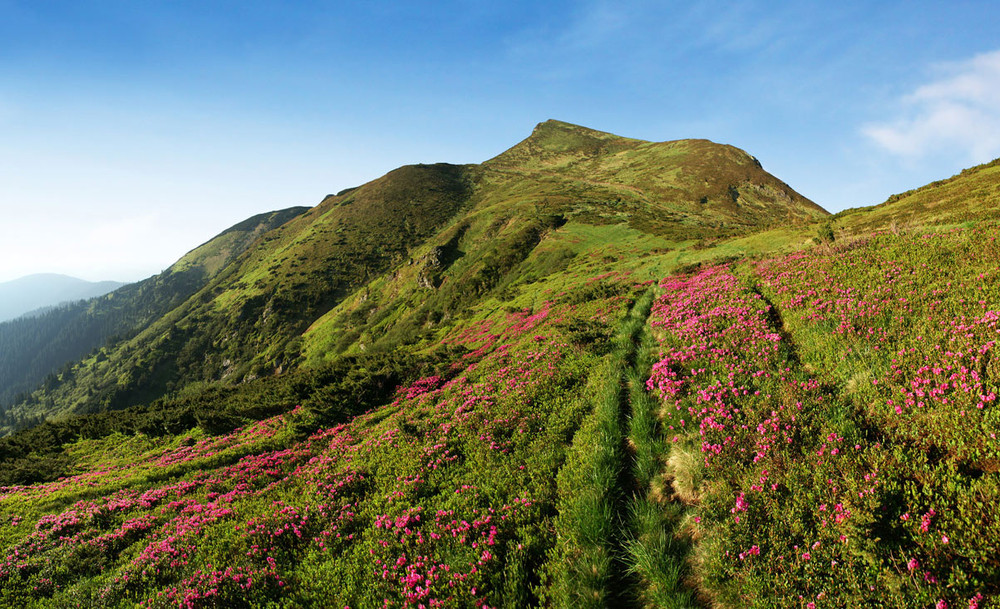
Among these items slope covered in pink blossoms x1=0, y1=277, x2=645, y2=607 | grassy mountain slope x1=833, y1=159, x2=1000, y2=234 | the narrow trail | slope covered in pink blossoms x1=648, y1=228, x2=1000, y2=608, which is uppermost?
grassy mountain slope x1=833, y1=159, x2=1000, y2=234

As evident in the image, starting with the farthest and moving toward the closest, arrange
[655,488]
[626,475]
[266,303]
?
[266,303] < [626,475] < [655,488]

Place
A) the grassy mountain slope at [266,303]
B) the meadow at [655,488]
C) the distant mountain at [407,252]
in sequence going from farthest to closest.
Result: 1. the grassy mountain slope at [266,303]
2. the distant mountain at [407,252]
3. the meadow at [655,488]

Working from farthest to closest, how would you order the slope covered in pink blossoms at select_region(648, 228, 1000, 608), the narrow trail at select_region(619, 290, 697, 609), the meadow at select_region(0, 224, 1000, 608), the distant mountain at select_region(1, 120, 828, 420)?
the distant mountain at select_region(1, 120, 828, 420) < the narrow trail at select_region(619, 290, 697, 609) < the meadow at select_region(0, 224, 1000, 608) < the slope covered in pink blossoms at select_region(648, 228, 1000, 608)

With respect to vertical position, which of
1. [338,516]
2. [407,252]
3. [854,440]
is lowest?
[338,516]

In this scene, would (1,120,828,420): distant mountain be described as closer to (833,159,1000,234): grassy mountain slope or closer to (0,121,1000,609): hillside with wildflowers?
(833,159,1000,234): grassy mountain slope

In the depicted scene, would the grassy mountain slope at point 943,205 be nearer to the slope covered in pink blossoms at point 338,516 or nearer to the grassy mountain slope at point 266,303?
the slope covered in pink blossoms at point 338,516

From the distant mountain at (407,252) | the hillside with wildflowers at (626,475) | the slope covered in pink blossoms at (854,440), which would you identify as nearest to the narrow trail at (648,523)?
the hillside with wildflowers at (626,475)

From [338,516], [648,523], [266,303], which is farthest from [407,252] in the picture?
[648,523]

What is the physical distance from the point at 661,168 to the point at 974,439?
15799 centimetres

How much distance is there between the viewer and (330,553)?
8.07 m

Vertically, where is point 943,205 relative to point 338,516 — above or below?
above

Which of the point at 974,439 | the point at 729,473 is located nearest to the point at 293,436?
the point at 729,473

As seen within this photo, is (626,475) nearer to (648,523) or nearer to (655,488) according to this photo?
(655,488)

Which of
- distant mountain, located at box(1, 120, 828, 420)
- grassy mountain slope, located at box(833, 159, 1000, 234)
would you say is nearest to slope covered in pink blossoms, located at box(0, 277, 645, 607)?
grassy mountain slope, located at box(833, 159, 1000, 234)
